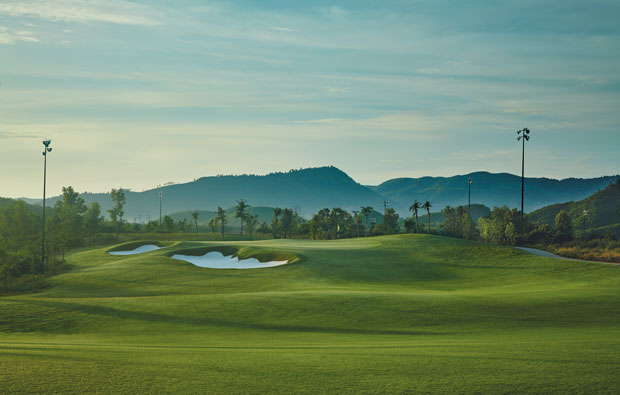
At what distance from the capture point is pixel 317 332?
17625 millimetres

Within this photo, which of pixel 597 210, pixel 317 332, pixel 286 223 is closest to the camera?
pixel 317 332

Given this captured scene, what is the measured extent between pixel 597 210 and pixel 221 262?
592ft

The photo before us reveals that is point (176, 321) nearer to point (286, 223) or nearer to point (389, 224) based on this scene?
point (389, 224)

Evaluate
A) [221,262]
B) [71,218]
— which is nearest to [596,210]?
[221,262]

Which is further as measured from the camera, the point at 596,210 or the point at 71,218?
the point at 596,210

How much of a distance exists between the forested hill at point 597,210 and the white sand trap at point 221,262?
495 feet

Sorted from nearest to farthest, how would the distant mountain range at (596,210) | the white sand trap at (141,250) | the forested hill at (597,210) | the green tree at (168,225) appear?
the white sand trap at (141,250), the green tree at (168,225), the distant mountain range at (596,210), the forested hill at (597,210)

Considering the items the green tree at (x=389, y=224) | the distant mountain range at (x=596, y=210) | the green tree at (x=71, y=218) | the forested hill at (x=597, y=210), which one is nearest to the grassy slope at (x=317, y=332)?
the green tree at (x=71, y=218)

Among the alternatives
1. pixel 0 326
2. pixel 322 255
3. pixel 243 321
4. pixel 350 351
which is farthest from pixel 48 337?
pixel 322 255

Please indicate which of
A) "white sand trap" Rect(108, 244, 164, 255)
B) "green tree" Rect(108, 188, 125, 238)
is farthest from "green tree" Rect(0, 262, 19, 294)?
"green tree" Rect(108, 188, 125, 238)

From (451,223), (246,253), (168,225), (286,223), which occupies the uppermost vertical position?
(451,223)

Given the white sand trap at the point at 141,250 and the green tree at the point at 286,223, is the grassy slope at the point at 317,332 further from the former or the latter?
the green tree at the point at 286,223

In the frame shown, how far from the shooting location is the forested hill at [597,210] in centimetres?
16724

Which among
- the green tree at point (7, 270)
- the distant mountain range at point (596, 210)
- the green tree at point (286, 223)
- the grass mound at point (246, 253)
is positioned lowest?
the green tree at point (7, 270)
